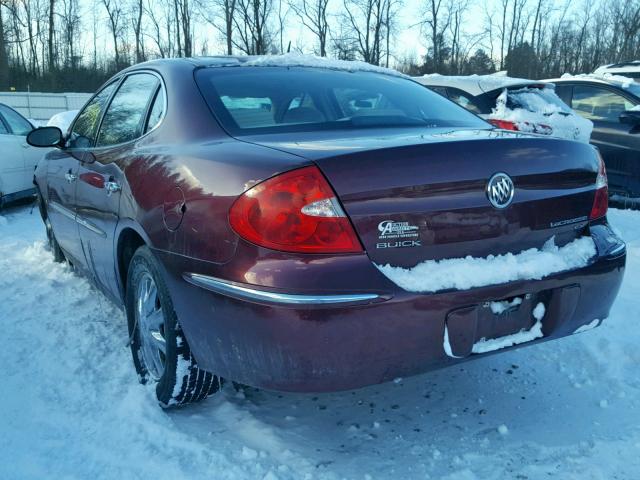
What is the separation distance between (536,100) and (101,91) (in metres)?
5.09

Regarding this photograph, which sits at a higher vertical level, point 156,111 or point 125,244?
point 156,111

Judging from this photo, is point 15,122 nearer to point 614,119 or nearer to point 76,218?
point 76,218

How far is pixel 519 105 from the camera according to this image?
6.89m

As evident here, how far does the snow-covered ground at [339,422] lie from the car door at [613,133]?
4.33 metres

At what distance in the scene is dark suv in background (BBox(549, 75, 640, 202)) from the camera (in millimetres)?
7020

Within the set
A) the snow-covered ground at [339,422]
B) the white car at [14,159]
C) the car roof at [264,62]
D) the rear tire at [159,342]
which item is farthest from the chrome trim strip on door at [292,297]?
the white car at [14,159]

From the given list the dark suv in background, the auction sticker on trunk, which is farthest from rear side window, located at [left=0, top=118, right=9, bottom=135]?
the dark suv in background

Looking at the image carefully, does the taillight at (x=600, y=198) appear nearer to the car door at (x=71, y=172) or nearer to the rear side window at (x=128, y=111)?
the rear side window at (x=128, y=111)

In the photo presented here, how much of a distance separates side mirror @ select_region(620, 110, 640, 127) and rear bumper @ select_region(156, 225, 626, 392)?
220 inches

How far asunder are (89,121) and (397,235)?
266 centimetres

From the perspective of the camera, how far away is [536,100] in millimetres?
6934

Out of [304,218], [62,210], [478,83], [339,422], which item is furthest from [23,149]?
[304,218]

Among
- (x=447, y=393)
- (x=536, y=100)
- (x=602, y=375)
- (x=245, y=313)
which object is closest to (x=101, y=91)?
(x=245, y=313)

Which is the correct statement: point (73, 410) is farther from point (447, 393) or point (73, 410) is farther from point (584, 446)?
point (584, 446)
